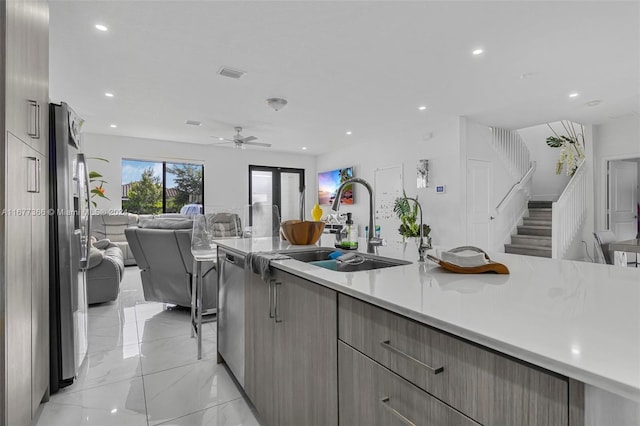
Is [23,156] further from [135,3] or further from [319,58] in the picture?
[319,58]

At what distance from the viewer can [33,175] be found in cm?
161

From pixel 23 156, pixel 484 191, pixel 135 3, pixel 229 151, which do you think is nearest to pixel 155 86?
pixel 135 3

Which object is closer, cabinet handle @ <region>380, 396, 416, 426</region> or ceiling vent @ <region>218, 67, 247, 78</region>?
cabinet handle @ <region>380, 396, 416, 426</region>

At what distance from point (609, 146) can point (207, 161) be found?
26.2 ft

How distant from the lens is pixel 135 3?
247cm

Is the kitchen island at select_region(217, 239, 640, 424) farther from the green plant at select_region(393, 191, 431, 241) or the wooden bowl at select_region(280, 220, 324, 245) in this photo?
the green plant at select_region(393, 191, 431, 241)

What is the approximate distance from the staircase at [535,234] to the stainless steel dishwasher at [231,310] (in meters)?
5.49

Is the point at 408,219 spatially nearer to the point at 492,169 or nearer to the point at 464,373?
the point at 492,169

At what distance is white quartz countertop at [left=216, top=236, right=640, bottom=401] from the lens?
495mm

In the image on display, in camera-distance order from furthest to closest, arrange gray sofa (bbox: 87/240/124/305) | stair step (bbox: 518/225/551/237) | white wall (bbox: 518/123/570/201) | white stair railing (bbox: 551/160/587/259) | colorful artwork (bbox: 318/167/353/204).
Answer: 1. colorful artwork (bbox: 318/167/353/204)
2. white wall (bbox: 518/123/570/201)
3. stair step (bbox: 518/225/551/237)
4. white stair railing (bbox: 551/160/587/259)
5. gray sofa (bbox: 87/240/124/305)

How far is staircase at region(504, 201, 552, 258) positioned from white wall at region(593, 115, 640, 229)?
79cm

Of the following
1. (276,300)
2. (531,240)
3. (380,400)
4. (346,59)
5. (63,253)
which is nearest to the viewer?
(380,400)

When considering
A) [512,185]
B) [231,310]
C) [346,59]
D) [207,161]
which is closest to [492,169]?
[512,185]

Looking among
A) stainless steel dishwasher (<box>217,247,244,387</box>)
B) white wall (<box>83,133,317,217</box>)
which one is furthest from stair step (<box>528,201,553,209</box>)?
stainless steel dishwasher (<box>217,247,244,387</box>)
